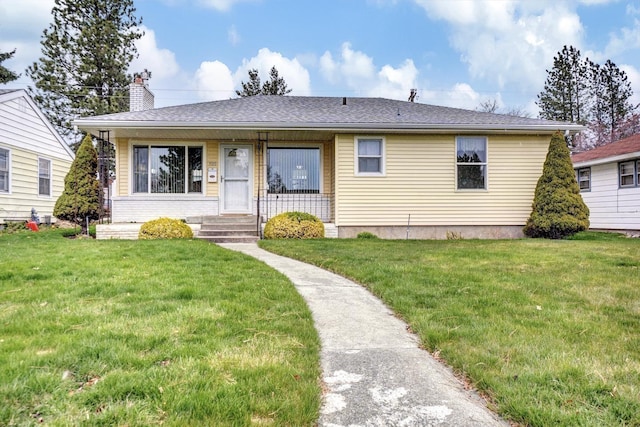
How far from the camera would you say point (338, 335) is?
332cm

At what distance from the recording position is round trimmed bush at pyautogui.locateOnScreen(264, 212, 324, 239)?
10164mm

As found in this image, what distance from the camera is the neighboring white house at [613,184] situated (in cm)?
1396

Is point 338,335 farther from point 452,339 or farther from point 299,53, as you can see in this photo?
point 299,53

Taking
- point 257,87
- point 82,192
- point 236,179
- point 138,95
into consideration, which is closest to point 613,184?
point 236,179

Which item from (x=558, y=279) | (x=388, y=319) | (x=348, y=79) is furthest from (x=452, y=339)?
(x=348, y=79)

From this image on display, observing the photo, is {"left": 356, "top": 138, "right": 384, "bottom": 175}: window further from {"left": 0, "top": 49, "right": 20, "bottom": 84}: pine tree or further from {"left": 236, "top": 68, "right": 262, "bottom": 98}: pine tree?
{"left": 236, "top": 68, "right": 262, "bottom": 98}: pine tree

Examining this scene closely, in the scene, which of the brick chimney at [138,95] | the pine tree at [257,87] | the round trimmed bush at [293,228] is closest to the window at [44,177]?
the brick chimney at [138,95]

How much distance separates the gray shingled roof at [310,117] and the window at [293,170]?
1122mm

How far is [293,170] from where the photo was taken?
477 inches

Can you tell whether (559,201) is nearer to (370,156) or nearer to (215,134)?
(370,156)

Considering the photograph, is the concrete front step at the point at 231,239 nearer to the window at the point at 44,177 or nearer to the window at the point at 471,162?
the window at the point at 471,162

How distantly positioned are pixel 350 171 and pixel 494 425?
9.35 m

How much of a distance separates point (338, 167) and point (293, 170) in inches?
67.4

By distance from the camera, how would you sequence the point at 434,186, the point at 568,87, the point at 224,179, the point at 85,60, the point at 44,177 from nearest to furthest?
the point at 434,186 < the point at 224,179 < the point at 44,177 < the point at 85,60 < the point at 568,87
